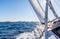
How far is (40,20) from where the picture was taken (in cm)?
2156

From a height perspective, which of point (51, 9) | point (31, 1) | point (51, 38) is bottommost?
point (51, 38)

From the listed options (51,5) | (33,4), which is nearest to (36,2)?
(33,4)

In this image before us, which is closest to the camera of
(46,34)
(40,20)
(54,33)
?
(46,34)

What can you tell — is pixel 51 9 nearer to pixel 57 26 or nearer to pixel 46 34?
pixel 57 26

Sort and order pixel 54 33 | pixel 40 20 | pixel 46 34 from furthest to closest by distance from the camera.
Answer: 1. pixel 40 20
2. pixel 54 33
3. pixel 46 34

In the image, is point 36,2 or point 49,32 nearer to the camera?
point 49,32

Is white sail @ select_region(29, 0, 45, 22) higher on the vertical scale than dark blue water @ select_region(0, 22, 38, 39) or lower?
lower

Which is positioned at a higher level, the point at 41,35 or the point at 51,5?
the point at 51,5

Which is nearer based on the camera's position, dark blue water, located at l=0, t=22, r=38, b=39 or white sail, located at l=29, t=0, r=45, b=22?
white sail, located at l=29, t=0, r=45, b=22

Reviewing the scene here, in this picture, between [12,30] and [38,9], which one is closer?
[38,9]

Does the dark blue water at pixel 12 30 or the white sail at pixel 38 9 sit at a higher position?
the dark blue water at pixel 12 30

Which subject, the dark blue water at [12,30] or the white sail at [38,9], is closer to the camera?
the white sail at [38,9]

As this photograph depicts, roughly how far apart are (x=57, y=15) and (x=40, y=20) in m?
2.11

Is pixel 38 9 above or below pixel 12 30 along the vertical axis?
below
